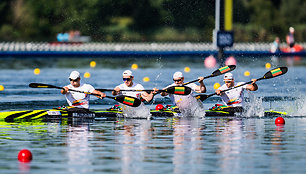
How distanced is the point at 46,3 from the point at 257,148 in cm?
5234

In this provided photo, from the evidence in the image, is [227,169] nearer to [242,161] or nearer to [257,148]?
[242,161]

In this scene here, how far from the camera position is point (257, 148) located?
14.2m

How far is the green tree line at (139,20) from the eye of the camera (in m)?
64.1

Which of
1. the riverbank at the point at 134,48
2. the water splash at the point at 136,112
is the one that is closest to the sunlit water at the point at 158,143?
the water splash at the point at 136,112

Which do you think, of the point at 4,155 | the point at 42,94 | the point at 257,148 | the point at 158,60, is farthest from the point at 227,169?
the point at 158,60

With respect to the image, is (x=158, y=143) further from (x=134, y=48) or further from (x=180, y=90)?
(x=134, y=48)

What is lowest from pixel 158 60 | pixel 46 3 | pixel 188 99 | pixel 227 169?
pixel 227 169

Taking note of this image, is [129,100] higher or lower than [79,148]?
higher

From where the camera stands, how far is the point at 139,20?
224ft

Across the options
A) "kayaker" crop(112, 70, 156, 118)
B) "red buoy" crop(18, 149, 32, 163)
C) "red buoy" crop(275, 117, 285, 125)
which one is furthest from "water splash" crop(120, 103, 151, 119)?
"red buoy" crop(18, 149, 32, 163)

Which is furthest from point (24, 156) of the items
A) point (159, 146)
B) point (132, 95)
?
point (132, 95)

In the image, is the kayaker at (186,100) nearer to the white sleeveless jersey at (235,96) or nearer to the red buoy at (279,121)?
the white sleeveless jersey at (235,96)

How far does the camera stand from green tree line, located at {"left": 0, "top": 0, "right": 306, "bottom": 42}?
210 feet

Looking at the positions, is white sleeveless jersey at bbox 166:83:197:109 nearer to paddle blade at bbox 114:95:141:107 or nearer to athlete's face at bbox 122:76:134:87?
athlete's face at bbox 122:76:134:87
